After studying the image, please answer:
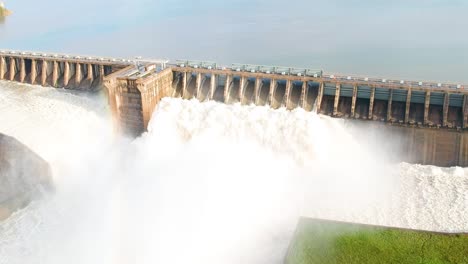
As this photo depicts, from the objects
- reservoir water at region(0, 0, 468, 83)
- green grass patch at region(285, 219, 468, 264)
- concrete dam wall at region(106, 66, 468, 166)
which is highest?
reservoir water at region(0, 0, 468, 83)

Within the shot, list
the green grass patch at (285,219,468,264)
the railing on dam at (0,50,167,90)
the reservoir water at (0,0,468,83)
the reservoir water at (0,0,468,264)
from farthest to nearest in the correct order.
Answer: the reservoir water at (0,0,468,83) → the railing on dam at (0,50,167,90) → the reservoir water at (0,0,468,264) → the green grass patch at (285,219,468,264)

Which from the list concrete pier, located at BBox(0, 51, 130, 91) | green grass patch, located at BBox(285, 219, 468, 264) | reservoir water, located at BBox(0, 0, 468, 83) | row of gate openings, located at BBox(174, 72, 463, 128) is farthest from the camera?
reservoir water, located at BBox(0, 0, 468, 83)

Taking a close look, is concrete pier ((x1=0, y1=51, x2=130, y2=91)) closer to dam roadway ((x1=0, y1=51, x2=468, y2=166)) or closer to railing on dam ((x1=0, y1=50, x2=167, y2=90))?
railing on dam ((x1=0, y1=50, x2=167, y2=90))

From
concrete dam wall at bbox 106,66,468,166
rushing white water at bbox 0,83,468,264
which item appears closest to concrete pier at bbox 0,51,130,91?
concrete dam wall at bbox 106,66,468,166

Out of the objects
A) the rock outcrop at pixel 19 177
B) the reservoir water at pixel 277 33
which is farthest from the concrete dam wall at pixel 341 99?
the reservoir water at pixel 277 33

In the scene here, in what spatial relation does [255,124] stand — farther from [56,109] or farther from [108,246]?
[56,109]

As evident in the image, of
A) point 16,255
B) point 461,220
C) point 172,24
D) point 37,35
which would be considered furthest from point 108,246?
point 37,35

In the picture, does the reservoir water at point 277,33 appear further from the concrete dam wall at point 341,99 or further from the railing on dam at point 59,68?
the concrete dam wall at point 341,99
